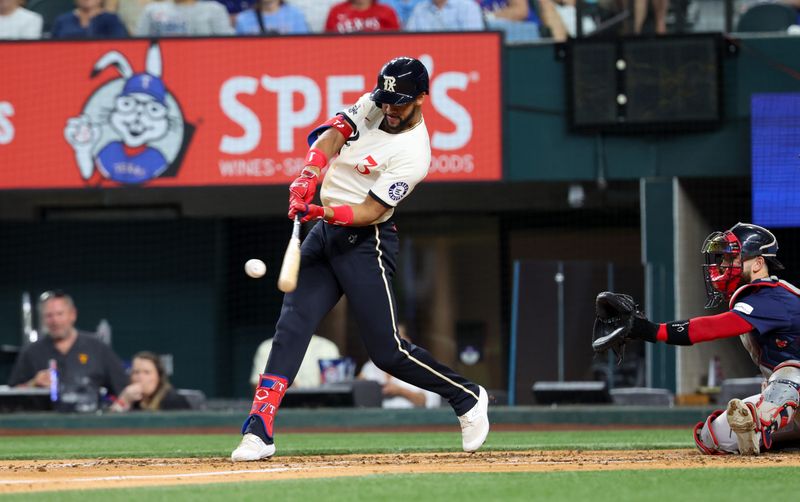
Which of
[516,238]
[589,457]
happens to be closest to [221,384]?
[516,238]

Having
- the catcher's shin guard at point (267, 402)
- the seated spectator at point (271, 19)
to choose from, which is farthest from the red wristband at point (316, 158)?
the seated spectator at point (271, 19)

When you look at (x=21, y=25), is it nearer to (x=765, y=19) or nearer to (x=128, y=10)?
(x=128, y=10)

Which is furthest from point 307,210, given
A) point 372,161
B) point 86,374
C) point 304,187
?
point 86,374

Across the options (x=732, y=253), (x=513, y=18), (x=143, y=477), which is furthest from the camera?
(x=513, y=18)

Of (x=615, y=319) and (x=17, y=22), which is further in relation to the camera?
(x=17, y=22)

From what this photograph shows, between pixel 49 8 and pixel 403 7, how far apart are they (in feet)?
12.0

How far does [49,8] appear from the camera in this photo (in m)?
13.9

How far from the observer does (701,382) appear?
1274 centimetres

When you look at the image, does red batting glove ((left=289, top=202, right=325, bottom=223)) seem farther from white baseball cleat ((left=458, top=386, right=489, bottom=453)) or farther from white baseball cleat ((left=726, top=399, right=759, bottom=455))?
white baseball cleat ((left=726, top=399, right=759, bottom=455))

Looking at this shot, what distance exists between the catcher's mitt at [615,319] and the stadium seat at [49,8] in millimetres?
8934

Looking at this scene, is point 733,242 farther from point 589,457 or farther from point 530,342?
point 530,342

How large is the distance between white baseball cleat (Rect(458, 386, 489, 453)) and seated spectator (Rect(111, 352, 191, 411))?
5.36 meters

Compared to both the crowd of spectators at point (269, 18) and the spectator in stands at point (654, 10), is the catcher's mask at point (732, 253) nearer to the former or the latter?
the spectator in stands at point (654, 10)

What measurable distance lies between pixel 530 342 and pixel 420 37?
3.07 meters
